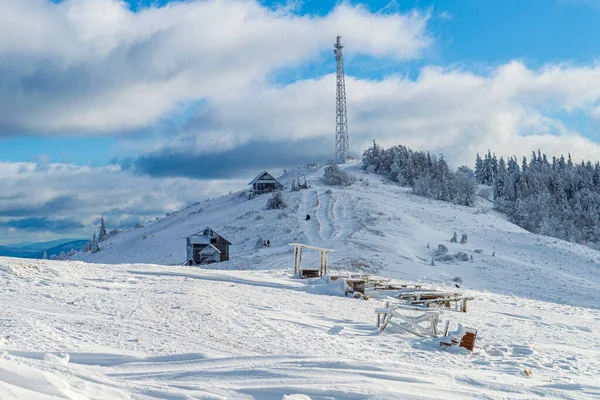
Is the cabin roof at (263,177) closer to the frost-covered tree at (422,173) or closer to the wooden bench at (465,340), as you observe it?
the frost-covered tree at (422,173)

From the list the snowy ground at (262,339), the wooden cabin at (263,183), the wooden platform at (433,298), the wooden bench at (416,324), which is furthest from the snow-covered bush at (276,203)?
the wooden bench at (416,324)

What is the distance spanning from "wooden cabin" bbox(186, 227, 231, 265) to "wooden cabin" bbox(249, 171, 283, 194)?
82.3 feet

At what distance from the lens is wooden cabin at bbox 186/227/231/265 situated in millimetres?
42094

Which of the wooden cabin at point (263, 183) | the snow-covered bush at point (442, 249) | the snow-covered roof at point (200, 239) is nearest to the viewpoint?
the snow-covered bush at point (442, 249)

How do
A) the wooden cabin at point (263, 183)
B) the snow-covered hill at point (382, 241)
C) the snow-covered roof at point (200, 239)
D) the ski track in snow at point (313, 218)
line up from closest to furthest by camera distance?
the snow-covered hill at point (382, 241), the ski track in snow at point (313, 218), the snow-covered roof at point (200, 239), the wooden cabin at point (263, 183)

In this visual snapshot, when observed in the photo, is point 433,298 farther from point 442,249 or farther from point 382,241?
point 382,241

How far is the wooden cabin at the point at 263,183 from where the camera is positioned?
225 feet

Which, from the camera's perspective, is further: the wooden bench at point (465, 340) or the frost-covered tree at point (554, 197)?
the frost-covered tree at point (554, 197)

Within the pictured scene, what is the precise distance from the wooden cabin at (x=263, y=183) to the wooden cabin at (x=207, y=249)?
25071mm

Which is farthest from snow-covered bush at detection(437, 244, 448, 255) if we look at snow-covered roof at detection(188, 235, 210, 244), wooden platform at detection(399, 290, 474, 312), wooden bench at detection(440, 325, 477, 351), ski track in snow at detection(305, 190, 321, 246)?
wooden bench at detection(440, 325, 477, 351)

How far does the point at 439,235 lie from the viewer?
4725 centimetres

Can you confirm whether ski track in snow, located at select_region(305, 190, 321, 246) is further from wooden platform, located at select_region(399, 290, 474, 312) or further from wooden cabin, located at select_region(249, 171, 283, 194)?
wooden platform, located at select_region(399, 290, 474, 312)

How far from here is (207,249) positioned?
4238cm

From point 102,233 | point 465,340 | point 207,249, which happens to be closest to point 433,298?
point 465,340
